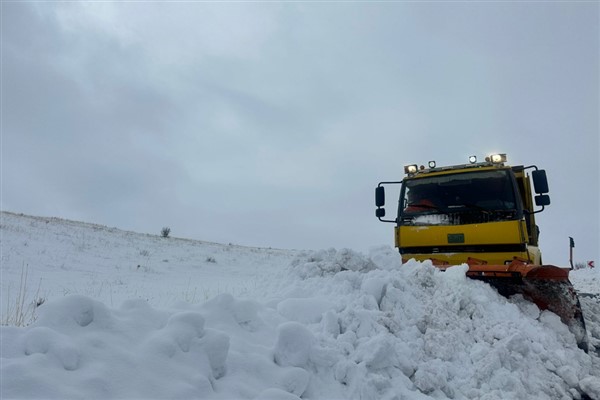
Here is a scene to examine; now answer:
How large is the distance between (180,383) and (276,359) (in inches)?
35.3

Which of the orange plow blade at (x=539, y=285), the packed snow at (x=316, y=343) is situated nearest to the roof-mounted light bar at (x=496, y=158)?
the orange plow blade at (x=539, y=285)

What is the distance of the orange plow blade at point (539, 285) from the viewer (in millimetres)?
5055

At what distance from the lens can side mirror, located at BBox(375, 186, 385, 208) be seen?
823 cm

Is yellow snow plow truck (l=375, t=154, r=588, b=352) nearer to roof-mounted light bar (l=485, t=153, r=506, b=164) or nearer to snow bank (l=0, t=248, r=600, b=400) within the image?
roof-mounted light bar (l=485, t=153, r=506, b=164)

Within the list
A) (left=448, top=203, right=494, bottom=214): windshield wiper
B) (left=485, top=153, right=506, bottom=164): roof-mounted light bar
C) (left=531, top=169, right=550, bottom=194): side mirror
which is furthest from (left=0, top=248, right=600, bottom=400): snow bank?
(left=485, top=153, right=506, bottom=164): roof-mounted light bar

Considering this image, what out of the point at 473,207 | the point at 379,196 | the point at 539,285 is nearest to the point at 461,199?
the point at 473,207

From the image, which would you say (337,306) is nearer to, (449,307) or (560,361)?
(449,307)

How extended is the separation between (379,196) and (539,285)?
358 centimetres

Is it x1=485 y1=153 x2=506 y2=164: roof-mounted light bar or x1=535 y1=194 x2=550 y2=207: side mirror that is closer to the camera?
x1=535 y1=194 x2=550 y2=207: side mirror

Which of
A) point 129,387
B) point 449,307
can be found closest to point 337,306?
point 449,307

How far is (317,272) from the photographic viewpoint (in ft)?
17.4

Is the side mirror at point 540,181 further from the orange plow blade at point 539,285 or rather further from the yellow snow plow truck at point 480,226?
the orange plow blade at point 539,285

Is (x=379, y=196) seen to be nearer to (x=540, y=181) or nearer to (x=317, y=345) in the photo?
(x=540, y=181)

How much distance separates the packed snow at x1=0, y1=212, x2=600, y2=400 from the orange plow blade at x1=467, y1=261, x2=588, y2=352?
9.4 inches
